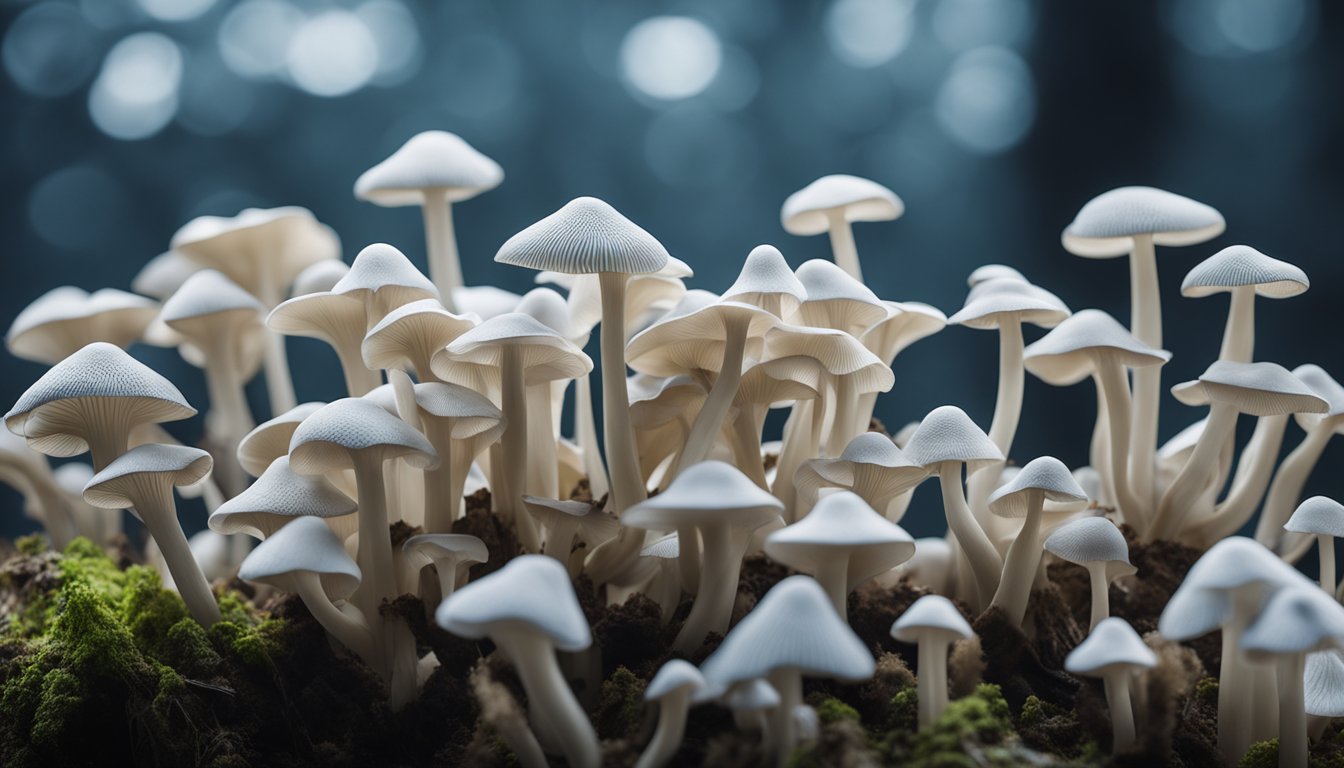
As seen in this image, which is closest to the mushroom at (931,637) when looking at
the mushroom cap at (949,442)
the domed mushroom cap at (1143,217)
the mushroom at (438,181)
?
the mushroom cap at (949,442)

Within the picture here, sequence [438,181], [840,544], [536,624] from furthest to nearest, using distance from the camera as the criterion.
→ [438,181], [840,544], [536,624]

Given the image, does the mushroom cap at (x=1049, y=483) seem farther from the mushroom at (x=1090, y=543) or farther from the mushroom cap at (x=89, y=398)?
the mushroom cap at (x=89, y=398)

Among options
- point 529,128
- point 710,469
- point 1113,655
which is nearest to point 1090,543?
point 1113,655

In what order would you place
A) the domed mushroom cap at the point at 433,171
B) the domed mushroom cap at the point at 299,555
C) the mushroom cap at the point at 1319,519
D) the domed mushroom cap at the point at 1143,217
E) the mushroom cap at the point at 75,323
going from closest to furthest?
the domed mushroom cap at the point at 299,555, the mushroom cap at the point at 1319,519, the domed mushroom cap at the point at 1143,217, the domed mushroom cap at the point at 433,171, the mushroom cap at the point at 75,323

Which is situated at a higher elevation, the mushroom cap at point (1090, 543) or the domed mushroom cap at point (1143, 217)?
the domed mushroom cap at point (1143, 217)

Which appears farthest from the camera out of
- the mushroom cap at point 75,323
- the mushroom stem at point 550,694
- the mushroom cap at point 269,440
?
the mushroom cap at point 75,323

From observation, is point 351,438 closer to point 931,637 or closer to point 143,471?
point 143,471

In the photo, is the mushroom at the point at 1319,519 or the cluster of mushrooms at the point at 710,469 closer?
the cluster of mushrooms at the point at 710,469

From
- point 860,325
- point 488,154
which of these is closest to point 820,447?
point 860,325

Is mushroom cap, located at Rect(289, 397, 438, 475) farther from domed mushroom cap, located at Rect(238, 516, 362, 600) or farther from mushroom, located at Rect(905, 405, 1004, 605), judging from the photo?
mushroom, located at Rect(905, 405, 1004, 605)
